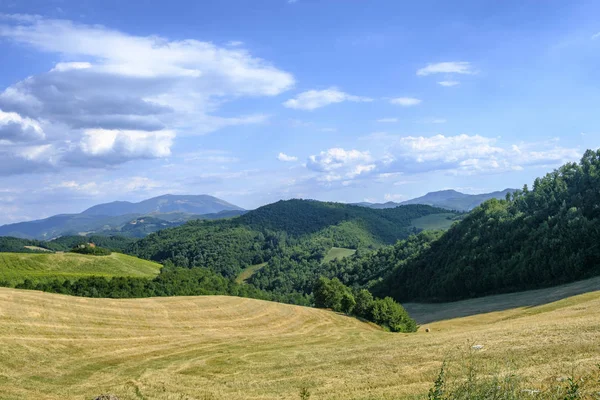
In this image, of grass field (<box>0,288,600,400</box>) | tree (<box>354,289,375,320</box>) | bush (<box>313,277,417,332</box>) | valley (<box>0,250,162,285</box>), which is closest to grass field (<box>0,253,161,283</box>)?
valley (<box>0,250,162,285</box>)

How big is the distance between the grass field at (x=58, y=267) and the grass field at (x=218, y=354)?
58188mm

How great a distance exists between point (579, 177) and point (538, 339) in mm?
130154

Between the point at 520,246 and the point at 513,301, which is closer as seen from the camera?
the point at 513,301

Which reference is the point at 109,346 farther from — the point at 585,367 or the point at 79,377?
the point at 585,367

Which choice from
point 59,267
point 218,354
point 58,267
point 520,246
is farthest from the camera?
point 59,267

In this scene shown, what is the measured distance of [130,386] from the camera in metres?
29.2

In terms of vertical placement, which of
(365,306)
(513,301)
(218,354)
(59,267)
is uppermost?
(59,267)

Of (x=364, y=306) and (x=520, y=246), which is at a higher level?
(x=520, y=246)

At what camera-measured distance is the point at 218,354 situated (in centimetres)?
4294

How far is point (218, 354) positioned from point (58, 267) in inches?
4091

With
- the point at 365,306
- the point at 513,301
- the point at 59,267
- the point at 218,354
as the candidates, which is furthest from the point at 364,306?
the point at 59,267

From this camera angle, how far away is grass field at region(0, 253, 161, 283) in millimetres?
107625

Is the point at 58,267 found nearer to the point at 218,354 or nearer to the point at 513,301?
the point at 218,354

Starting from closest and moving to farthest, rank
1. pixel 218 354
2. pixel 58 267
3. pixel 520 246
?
pixel 218 354, pixel 520 246, pixel 58 267
